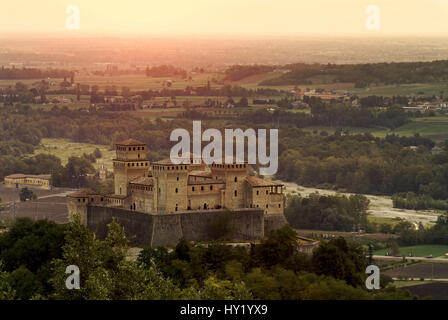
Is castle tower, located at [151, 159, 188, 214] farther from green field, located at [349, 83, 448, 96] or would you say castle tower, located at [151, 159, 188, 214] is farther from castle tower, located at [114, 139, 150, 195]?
green field, located at [349, 83, 448, 96]

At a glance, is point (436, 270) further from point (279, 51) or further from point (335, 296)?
point (279, 51)

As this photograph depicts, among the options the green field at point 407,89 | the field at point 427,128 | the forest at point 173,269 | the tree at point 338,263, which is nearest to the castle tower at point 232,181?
the forest at point 173,269

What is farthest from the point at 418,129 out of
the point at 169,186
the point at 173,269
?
the point at 173,269

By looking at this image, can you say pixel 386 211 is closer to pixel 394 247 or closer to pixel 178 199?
pixel 394 247

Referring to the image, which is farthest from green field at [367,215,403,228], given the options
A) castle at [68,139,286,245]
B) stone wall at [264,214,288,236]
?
stone wall at [264,214,288,236]
